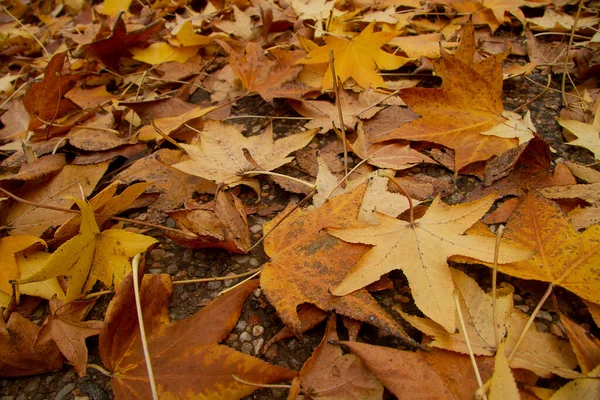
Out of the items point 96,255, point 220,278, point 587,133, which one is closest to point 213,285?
point 220,278

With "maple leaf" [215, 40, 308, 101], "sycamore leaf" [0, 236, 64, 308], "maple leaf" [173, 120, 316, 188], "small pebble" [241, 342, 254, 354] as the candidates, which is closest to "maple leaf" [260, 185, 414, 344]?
"small pebble" [241, 342, 254, 354]

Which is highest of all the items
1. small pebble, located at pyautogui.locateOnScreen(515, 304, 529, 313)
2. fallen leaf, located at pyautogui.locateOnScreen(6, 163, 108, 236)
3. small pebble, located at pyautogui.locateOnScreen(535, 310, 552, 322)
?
fallen leaf, located at pyautogui.locateOnScreen(6, 163, 108, 236)

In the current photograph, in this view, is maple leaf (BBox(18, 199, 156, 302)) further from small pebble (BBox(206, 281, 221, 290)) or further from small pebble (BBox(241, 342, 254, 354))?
small pebble (BBox(241, 342, 254, 354))

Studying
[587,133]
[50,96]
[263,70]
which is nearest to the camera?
[587,133]

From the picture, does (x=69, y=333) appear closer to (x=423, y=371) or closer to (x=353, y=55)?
(x=423, y=371)

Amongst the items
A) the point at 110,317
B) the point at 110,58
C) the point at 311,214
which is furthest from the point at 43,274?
the point at 110,58

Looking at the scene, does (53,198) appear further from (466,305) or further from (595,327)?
(595,327)
